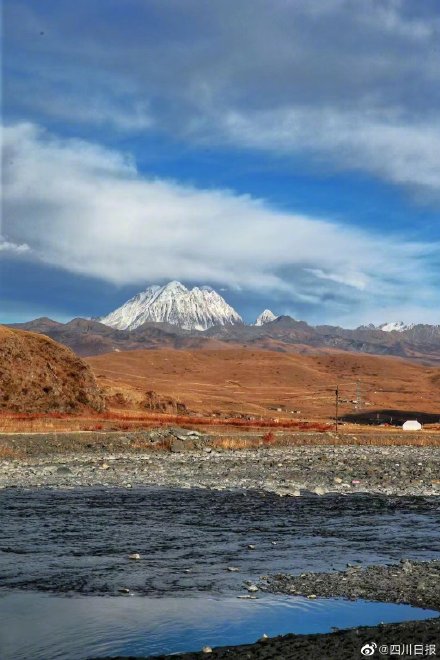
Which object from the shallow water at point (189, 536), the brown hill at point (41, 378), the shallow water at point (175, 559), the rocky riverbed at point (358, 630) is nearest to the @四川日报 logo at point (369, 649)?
the rocky riverbed at point (358, 630)

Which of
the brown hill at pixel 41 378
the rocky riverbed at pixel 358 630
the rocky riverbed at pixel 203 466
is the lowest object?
the rocky riverbed at pixel 203 466

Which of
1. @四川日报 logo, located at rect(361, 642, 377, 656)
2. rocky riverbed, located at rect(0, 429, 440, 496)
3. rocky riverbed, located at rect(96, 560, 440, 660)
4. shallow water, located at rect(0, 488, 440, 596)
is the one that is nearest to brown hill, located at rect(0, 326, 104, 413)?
rocky riverbed, located at rect(0, 429, 440, 496)

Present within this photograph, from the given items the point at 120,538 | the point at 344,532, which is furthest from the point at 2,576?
the point at 344,532

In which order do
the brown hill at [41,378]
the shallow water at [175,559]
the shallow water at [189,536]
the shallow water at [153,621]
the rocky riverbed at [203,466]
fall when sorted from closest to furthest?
the shallow water at [153,621], the shallow water at [175,559], the shallow water at [189,536], the rocky riverbed at [203,466], the brown hill at [41,378]

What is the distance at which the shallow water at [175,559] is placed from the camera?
36.3ft

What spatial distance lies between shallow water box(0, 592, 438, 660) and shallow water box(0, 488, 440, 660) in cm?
3

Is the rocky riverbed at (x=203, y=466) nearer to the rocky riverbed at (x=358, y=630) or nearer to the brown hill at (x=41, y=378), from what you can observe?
the rocky riverbed at (x=358, y=630)

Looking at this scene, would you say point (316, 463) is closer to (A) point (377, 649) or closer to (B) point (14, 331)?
(A) point (377, 649)

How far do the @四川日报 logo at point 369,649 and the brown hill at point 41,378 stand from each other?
69016 mm

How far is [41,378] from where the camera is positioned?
263ft

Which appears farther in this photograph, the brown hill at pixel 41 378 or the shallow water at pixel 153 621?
the brown hill at pixel 41 378

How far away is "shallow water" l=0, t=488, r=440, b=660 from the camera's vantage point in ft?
36.3

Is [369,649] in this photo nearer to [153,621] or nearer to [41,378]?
[153,621]

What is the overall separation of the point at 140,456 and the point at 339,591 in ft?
103
